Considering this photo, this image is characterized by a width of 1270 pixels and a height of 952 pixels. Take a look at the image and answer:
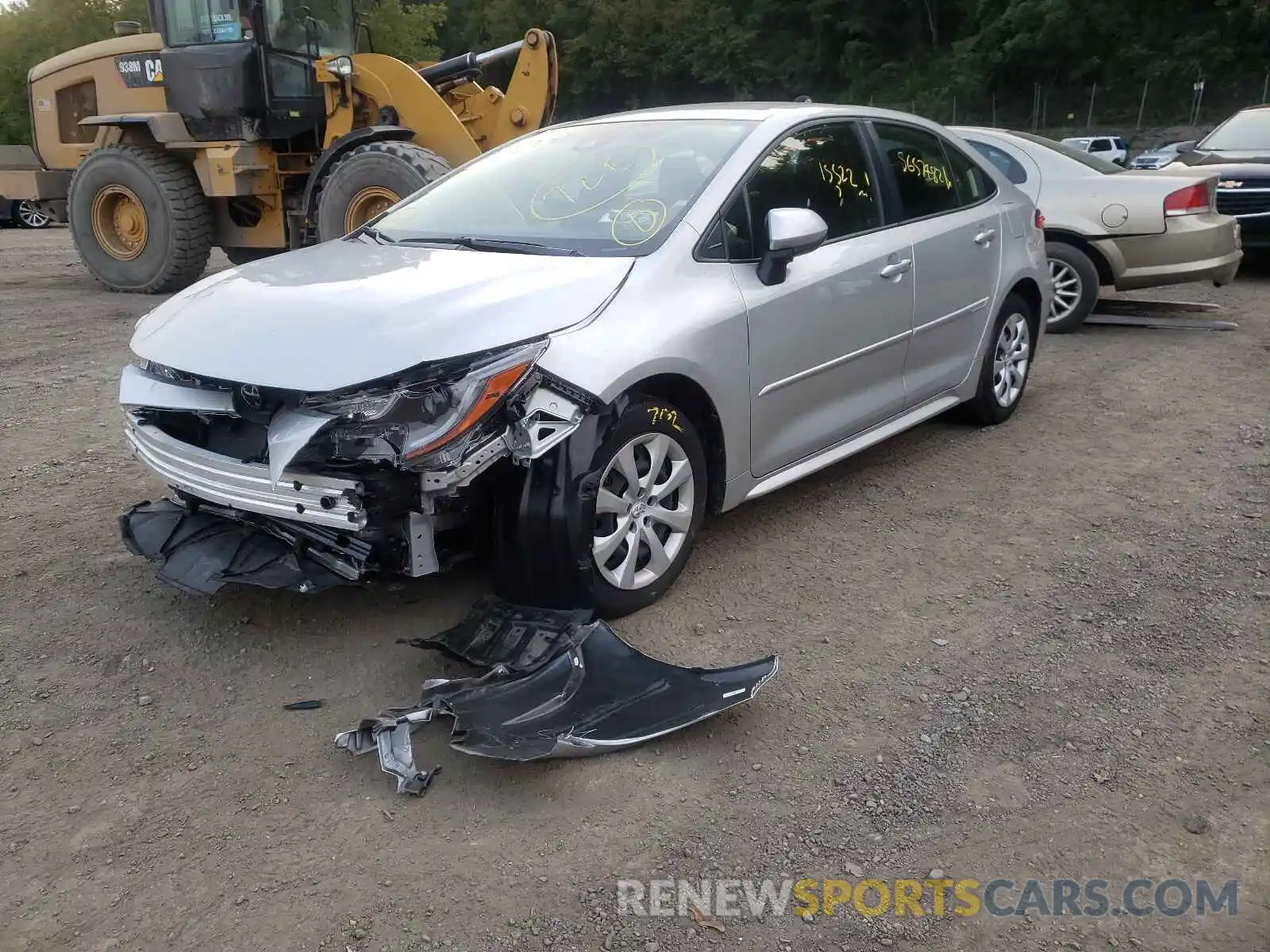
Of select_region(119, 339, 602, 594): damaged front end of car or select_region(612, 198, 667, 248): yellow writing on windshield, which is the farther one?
select_region(612, 198, 667, 248): yellow writing on windshield

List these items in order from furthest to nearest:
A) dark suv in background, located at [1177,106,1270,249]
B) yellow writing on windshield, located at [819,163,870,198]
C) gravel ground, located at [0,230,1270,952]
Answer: dark suv in background, located at [1177,106,1270,249]
yellow writing on windshield, located at [819,163,870,198]
gravel ground, located at [0,230,1270,952]

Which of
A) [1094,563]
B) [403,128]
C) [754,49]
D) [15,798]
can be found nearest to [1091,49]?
[754,49]

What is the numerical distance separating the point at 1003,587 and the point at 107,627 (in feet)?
10.5

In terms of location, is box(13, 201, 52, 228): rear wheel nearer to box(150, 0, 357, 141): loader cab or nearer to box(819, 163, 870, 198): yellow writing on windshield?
box(150, 0, 357, 141): loader cab

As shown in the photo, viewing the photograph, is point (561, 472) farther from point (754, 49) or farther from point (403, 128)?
point (754, 49)

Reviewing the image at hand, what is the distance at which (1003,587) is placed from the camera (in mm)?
4035

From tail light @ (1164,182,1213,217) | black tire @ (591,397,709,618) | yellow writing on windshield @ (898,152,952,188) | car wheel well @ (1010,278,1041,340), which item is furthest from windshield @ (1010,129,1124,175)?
black tire @ (591,397,709,618)

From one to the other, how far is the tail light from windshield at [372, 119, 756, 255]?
199 inches

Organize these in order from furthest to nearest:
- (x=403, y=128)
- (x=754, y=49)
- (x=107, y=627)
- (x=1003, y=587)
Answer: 1. (x=754, y=49)
2. (x=403, y=128)
3. (x=1003, y=587)
4. (x=107, y=627)

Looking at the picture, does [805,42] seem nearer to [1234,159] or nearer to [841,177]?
[1234,159]

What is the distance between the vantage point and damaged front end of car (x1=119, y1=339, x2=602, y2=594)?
310 cm

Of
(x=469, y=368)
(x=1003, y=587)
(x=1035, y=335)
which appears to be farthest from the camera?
(x=1035, y=335)

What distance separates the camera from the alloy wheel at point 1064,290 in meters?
8.30

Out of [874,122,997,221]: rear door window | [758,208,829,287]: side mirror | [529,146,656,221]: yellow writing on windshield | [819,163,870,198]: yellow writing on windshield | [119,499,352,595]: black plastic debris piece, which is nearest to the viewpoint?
[119,499,352,595]: black plastic debris piece
